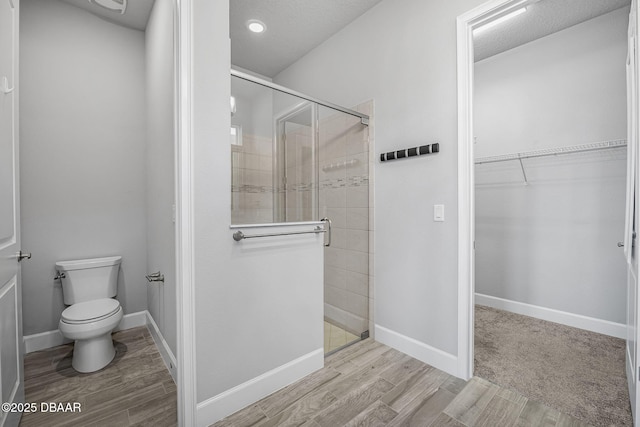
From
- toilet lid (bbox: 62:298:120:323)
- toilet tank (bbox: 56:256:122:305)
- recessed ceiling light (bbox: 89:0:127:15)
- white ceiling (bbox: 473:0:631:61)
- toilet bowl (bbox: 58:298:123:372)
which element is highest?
Result: recessed ceiling light (bbox: 89:0:127:15)

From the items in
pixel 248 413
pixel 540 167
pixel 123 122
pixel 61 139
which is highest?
pixel 123 122

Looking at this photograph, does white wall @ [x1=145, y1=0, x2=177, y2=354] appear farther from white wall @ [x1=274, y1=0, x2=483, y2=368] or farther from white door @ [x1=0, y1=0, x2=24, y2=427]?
white wall @ [x1=274, y1=0, x2=483, y2=368]

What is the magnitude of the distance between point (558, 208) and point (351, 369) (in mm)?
2512

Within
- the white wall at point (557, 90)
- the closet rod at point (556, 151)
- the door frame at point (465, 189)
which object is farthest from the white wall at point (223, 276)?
the white wall at point (557, 90)

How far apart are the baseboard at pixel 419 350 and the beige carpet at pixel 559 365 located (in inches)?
8.2

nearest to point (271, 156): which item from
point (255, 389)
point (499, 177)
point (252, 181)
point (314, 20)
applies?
point (252, 181)

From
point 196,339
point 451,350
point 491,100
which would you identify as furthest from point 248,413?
point 491,100

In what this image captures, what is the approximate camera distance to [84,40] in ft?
8.29

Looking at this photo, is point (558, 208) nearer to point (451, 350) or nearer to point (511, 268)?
point (511, 268)

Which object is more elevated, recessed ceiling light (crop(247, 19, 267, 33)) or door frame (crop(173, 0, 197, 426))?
recessed ceiling light (crop(247, 19, 267, 33))

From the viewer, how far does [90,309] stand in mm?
2062

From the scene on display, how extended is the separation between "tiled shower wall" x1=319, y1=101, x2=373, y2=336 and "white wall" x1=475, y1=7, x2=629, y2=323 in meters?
1.64

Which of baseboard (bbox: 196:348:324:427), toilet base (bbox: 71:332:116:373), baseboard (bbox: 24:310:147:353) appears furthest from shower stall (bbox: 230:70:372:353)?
Answer: baseboard (bbox: 24:310:147:353)

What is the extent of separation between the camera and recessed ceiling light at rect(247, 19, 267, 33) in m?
2.68
